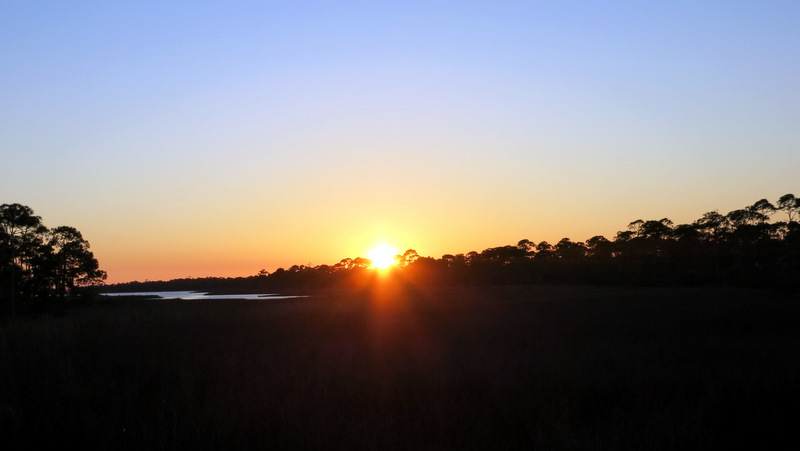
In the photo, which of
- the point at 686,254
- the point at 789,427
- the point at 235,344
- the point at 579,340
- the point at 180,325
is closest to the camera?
the point at 789,427

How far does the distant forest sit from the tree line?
51058 mm

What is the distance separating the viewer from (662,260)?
280ft

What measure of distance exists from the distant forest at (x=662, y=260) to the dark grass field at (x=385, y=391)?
3491 centimetres

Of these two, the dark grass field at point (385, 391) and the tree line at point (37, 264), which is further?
the tree line at point (37, 264)

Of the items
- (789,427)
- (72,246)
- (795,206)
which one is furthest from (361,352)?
(795,206)

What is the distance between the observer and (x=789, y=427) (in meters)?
7.60

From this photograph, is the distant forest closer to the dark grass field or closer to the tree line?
the dark grass field

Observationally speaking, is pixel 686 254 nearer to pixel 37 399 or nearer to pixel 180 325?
pixel 180 325

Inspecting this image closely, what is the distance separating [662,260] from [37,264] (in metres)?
77.0

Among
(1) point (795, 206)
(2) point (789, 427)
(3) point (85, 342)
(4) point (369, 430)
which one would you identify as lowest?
(2) point (789, 427)

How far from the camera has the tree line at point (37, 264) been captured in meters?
45.6

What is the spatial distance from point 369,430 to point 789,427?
17.8ft

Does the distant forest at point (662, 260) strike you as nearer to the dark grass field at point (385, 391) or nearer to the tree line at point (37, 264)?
the dark grass field at point (385, 391)

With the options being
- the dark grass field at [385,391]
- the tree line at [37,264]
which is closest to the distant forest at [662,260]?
the dark grass field at [385,391]
